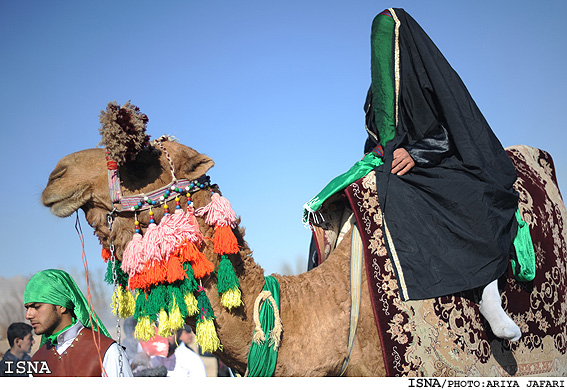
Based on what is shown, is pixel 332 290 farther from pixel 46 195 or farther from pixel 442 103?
pixel 46 195

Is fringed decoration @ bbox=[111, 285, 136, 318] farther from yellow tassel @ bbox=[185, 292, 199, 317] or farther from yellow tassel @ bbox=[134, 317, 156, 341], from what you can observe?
yellow tassel @ bbox=[185, 292, 199, 317]

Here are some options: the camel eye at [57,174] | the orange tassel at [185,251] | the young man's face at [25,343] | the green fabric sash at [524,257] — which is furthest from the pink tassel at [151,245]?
the young man's face at [25,343]

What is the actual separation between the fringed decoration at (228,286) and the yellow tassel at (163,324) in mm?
314

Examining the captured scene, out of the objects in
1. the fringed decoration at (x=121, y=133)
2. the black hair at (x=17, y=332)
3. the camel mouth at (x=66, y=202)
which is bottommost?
the black hair at (x=17, y=332)

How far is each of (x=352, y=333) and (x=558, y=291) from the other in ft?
6.31

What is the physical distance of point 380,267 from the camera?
127 inches

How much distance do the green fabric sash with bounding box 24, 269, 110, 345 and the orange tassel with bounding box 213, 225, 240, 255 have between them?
98 cm

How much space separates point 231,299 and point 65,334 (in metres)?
1.23

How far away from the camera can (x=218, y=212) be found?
302 centimetres

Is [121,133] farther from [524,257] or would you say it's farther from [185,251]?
[524,257]

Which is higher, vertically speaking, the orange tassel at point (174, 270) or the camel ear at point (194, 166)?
the camel ear at point (194, 166)

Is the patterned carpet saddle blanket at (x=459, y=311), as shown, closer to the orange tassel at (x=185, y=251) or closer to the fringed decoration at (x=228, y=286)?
the fringed decoration at (x=228, y=286)

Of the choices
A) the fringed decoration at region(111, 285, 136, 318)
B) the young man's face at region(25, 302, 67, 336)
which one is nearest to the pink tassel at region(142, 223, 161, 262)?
the fringed decoration at region(111, 285, 136, 318)

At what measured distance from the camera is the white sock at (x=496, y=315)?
10.3 ft
